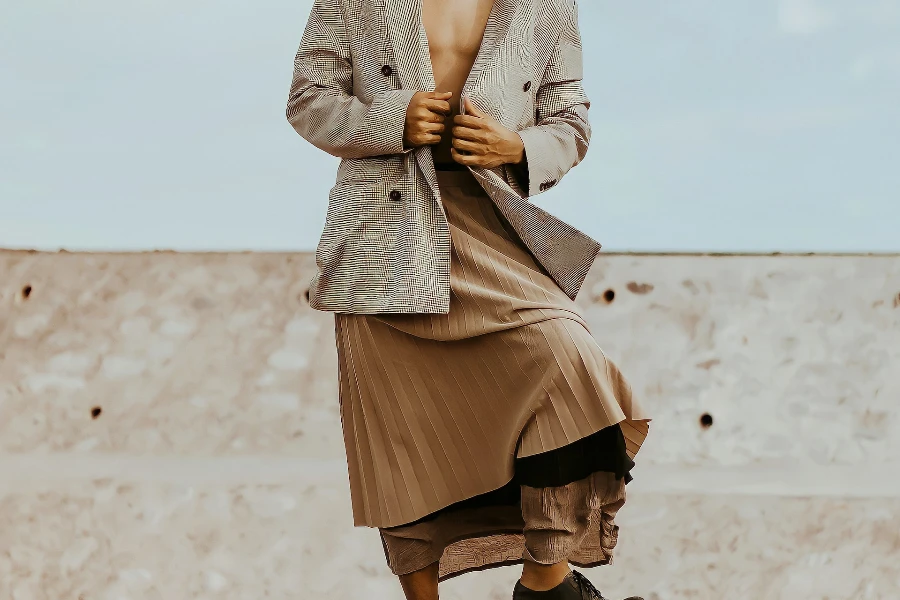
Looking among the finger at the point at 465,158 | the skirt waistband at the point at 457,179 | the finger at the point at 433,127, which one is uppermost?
the finger at the point at 433,127

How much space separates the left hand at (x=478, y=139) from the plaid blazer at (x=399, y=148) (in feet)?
0.12

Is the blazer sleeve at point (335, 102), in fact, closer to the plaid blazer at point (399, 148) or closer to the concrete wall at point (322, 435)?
the plaid blazer at point (399, 148)

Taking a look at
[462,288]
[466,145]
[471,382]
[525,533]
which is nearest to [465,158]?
[466,145]

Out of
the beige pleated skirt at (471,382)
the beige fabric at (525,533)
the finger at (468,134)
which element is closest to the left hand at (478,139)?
the finger at (468,134)

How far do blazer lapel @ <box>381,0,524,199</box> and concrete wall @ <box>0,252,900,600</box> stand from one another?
3.61 ft

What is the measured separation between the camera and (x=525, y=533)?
4.92 ft

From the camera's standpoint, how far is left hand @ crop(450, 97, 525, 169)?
60.7 inches

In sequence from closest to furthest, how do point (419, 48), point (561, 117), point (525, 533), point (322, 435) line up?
point (525, 533) < point (419, 48) < point (561, 117) < point (322, 435)

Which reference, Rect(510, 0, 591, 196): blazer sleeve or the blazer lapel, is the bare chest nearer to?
the blazer lapel

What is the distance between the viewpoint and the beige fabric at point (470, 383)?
1467mm

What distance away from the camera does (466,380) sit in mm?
1573

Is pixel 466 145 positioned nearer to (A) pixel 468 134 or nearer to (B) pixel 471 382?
(A) pixel 468 134

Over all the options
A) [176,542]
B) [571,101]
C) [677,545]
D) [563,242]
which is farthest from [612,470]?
[176,542]

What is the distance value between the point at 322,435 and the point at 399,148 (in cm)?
124
